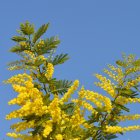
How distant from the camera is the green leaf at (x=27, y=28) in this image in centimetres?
1314

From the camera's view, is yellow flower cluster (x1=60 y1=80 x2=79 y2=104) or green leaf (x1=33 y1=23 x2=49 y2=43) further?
green leaf (x1=33 y1=23 x2=49 y2=43)

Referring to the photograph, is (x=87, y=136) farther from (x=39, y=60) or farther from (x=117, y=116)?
(x=39, y=60)

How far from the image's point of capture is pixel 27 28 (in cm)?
1312

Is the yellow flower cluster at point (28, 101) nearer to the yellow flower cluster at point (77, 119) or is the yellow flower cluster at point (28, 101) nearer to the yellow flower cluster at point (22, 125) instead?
the yellow flower cluster at point (22, 125)

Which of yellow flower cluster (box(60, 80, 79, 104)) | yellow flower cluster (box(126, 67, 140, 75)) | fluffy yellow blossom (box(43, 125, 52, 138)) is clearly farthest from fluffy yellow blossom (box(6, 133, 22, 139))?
yellow flower cluster (box(126, 67, 140, 75))

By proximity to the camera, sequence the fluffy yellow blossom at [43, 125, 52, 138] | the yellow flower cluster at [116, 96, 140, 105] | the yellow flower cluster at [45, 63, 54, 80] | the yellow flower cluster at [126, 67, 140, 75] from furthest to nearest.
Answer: the yellow flower cluster at [126, 67, 140, 75]
the yellow flower cluster at [116, 96, 140, 105]
the yellow flower cluster at [45, 63, 54, 80]
the fluffy yellow blossom at [43, 125, 52, 138]

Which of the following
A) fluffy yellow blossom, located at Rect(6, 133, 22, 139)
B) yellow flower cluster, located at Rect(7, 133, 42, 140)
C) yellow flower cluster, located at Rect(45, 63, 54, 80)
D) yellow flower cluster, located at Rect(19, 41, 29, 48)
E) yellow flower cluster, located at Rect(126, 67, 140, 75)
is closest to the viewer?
yellow flower cluster, located at Rect(7, 133, 42, 140)

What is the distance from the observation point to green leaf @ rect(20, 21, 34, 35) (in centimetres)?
1314

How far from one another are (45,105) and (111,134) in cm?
273

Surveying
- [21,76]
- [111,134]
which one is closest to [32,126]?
[21,76]

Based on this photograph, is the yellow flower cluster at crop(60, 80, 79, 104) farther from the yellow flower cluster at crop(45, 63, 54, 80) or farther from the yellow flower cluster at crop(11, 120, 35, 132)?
the yellow flower cluster at crop(11, 120, 35, 132)

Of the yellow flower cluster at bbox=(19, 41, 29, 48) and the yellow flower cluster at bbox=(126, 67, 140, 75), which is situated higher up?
the yellow flower cluster at bbox=(19, 41, 29, 48)

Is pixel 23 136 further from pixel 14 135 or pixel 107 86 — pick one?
pixel 107 86

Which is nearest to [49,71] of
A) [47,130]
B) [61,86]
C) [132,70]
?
[61,86]
